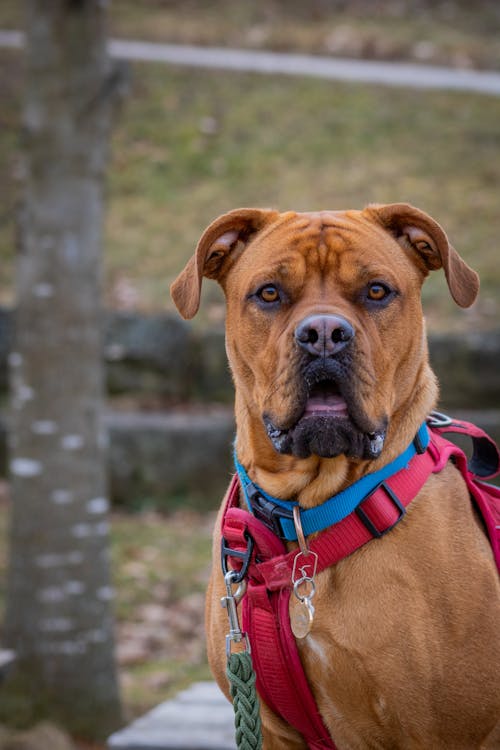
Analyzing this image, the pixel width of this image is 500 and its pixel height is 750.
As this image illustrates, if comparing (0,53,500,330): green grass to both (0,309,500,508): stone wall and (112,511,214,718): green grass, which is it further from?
(112,511,214,718): green grass

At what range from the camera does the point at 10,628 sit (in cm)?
529

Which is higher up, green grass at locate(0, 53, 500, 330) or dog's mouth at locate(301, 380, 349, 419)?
dog's mouth at locate(301, 380, 349, 419)

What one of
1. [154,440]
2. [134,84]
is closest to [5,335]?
[154,440]

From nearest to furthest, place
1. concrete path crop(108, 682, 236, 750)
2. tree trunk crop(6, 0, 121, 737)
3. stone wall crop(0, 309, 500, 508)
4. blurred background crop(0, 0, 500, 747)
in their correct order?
concrete path crop(108, 682, 236, 750), tree trunk crop(6, 0, 121, 737), blurred background crop(0, 0, 500, 747), stone wall crop(0, 309, 500, 508)

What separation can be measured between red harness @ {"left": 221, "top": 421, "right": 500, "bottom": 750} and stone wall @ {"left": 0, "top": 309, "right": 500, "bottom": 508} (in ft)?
17.1

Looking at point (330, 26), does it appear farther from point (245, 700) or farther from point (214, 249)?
point (245, 700)

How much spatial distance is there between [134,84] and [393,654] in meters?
12.8

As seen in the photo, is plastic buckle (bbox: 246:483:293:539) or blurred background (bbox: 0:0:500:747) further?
blurred background (bbox: 0:0:500:747)

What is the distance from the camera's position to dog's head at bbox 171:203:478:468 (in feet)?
9.04

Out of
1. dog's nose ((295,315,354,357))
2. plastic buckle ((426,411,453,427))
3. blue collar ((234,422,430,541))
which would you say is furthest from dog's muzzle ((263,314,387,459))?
plastic buckle ((426,411,453,427))

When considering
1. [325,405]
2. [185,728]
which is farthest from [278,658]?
[185,728]

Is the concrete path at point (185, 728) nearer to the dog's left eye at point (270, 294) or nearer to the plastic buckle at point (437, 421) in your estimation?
the plastic buckle at point (437, 421)

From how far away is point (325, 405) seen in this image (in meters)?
2.80

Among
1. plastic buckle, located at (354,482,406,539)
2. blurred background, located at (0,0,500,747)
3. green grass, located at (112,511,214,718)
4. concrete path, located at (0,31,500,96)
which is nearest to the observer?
plastic buckle, located at (354,482,406,539)
